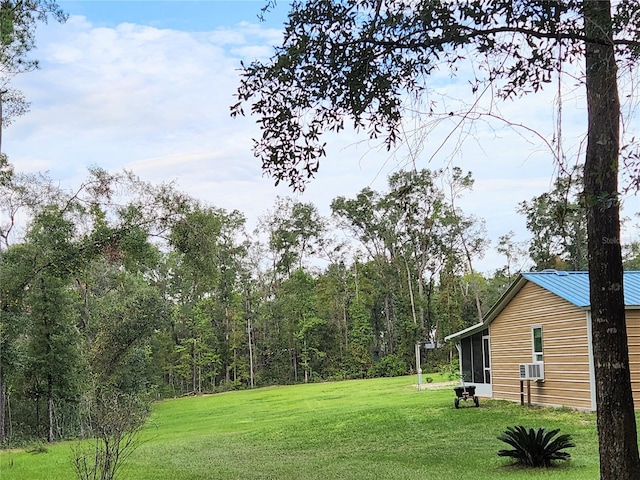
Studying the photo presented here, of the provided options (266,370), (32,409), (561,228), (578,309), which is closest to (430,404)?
(578,309)

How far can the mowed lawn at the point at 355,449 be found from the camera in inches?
317

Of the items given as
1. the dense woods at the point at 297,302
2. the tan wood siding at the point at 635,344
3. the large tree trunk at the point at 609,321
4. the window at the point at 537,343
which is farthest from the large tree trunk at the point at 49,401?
the large tree trunk at the point at 609,321

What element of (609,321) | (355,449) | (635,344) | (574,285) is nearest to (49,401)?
(355,449)

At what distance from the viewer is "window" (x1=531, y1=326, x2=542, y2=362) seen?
1519cm

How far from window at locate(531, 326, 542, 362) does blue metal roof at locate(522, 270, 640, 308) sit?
3.96 feet

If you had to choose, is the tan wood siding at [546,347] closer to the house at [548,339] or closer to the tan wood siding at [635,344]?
the house at [548,339]

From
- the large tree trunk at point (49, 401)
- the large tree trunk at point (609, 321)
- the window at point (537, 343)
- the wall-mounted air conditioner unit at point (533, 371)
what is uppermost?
the large tree trunk at point (609, 321)

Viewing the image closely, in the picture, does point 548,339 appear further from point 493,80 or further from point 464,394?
point 493,80

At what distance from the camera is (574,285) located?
14.6 meters

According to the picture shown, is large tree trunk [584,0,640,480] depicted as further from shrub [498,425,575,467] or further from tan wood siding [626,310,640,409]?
tan wood siding [626,310,640,409]

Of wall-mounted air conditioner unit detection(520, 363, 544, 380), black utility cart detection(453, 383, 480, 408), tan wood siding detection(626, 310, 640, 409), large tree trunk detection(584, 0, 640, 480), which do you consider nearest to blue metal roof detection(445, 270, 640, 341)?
tan wood siding detection(626, 310, 640, 409)

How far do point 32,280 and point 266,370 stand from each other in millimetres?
27852

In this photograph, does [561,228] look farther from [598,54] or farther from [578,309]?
[578,309]

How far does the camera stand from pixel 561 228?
333cm
